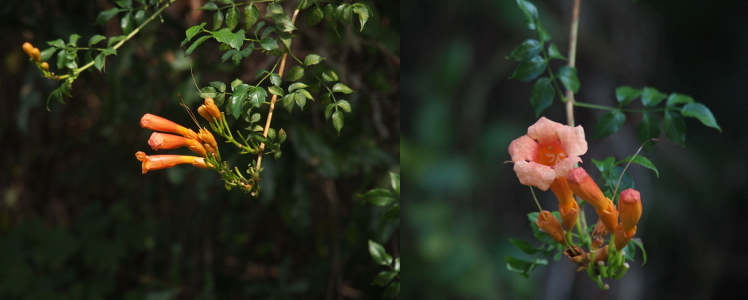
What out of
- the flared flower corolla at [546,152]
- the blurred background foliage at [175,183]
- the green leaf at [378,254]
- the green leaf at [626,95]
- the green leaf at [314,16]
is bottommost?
the blurred background foliage at [175,183]

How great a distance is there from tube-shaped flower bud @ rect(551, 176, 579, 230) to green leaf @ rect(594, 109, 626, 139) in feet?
0.34

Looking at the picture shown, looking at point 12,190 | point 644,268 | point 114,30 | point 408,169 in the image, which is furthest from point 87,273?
point 644,268

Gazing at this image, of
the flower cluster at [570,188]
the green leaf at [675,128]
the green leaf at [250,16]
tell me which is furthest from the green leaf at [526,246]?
the green leaf at [250,16]

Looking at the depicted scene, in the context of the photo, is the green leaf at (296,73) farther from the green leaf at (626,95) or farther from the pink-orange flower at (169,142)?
the green leaf at (626,95)

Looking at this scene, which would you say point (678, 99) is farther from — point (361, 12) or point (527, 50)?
point (361, 12)

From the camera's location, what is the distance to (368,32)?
2.44ft

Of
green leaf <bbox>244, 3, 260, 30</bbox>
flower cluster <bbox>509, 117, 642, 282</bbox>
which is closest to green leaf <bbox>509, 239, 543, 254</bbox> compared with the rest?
flower cluster <bbox>509, 117, 642, 282</bbox>

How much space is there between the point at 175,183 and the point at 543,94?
0.56m

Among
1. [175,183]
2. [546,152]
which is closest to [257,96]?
[546,152]

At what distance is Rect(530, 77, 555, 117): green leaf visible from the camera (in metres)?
0.51

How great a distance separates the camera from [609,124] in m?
0.51

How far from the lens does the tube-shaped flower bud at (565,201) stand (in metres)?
0.42

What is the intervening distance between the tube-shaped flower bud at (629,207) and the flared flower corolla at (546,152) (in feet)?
0.11

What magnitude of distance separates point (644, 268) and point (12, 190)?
3.91 ft
